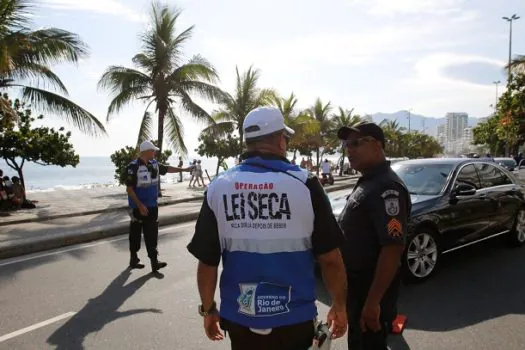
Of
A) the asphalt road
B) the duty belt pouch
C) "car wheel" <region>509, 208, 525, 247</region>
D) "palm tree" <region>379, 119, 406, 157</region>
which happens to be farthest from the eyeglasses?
"palm tree" <region>379, 119, 406, 157</region>

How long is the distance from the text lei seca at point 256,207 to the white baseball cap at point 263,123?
275 mm

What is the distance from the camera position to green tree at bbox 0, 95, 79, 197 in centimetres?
1466

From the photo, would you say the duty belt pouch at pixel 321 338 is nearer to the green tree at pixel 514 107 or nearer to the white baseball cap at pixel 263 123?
the white baseball cap at pixel 263 123

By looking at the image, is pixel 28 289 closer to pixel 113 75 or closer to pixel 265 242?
pixel 265 242

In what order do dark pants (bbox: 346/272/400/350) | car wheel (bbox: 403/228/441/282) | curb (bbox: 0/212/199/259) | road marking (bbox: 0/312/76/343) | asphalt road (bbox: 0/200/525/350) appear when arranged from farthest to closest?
curb (bbox: 0/212/199/259)
car wheel (bbox: 403/228/441/282)
road marking (bbox: 0/312/76/343)
asphalt road (bbox: 0/200/525/350)
dark pants (bbox: 346/272/400/350)

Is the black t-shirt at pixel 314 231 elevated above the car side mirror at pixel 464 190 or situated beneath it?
elevated above

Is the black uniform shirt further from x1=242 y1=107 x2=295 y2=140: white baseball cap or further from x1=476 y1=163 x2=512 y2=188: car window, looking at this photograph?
x1=476 y1=163 x2=512 y2=188: car window

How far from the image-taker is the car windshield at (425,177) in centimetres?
569

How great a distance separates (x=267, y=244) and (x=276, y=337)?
430 millimetres

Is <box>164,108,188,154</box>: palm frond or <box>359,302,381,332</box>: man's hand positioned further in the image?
<box>164,108,188,154</box>: palm frond

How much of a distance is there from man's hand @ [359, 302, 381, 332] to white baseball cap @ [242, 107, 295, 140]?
A: 47.3 inches

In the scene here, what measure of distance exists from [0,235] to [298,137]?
22.4 metres

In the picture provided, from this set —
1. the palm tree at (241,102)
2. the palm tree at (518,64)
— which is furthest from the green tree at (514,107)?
the palm tree at (241,102)

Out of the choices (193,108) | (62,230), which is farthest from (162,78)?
(62,230)
